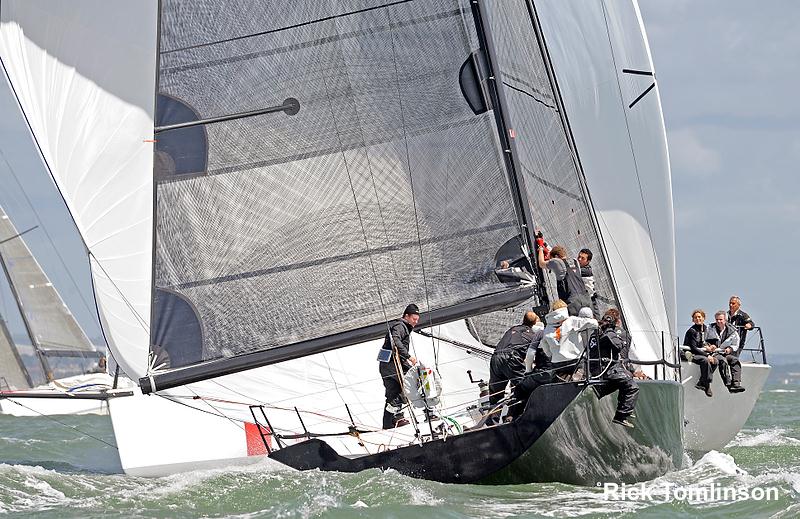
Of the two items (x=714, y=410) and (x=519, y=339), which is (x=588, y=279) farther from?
(x=714, y=410)

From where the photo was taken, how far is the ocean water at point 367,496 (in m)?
8.91

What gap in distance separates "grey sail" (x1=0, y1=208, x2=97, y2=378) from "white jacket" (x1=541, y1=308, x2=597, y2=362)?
1969 cm

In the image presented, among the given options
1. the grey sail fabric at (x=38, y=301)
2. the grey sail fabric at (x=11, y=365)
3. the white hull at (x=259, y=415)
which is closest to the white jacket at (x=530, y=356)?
the white hull at (x=259, y=415)

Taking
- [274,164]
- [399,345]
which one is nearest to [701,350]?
[399,345]

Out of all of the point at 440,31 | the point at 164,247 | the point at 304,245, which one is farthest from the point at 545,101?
the point at 164,247

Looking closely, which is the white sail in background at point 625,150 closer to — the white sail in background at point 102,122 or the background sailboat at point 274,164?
the background sailboat at point 274,164

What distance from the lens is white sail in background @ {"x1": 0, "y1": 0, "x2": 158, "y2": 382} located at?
10.8 meters

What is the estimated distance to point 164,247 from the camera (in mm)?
11055

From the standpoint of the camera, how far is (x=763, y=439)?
625 inches

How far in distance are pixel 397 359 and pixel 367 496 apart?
1.39m

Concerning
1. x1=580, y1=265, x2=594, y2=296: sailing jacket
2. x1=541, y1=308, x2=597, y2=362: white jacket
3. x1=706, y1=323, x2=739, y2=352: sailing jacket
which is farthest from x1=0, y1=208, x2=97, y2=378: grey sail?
x1=541, y1=308, x2=597, y2=362: white jacket

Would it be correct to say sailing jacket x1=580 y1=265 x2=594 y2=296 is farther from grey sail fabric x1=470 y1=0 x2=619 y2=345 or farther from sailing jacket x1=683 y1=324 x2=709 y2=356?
sailing jacket x1=683 y1=324 x2=709 y2=356

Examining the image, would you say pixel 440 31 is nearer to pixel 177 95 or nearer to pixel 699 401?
pixel 177 95

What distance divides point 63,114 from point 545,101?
494 centimetres
